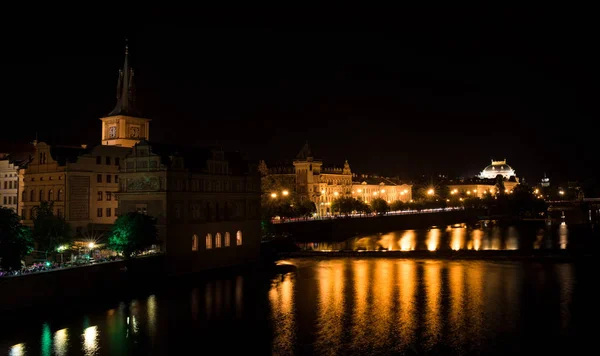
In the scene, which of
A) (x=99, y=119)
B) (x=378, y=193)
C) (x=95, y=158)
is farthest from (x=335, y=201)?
(x=95, y=158)

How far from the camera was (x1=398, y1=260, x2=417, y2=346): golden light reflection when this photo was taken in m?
34.2

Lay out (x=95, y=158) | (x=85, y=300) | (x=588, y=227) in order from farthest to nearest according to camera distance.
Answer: (x=588, y=227)
(x=95, y=158)
(x=85, y=300)

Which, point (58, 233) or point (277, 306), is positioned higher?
point (58, 233)

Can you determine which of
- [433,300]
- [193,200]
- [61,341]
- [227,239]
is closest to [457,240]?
[227,239]

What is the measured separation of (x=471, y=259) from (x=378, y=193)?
325ft

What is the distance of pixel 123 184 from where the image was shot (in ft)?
172

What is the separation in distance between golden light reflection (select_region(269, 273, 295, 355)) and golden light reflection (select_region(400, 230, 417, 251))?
29.2 metres

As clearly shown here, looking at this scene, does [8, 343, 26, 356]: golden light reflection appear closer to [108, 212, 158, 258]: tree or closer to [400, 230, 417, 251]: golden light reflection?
[108, 212, 158, 258]: tree

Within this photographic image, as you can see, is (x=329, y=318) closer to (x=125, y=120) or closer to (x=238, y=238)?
(x=238, y=238)

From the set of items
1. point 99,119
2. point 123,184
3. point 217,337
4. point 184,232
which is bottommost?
point 217,337

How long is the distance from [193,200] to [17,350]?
76.1 ft

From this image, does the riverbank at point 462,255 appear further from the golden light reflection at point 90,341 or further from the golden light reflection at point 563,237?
the golden light reflection at point 90,341

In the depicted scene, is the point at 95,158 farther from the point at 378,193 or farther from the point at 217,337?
the point at 378,193

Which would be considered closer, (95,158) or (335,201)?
(95,158)
